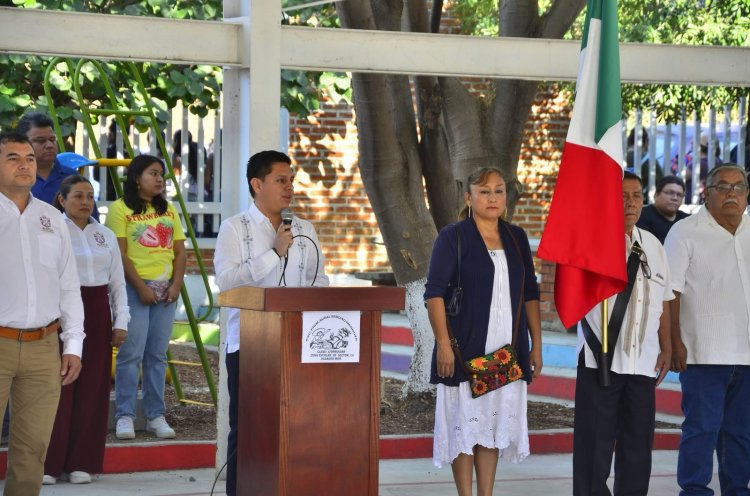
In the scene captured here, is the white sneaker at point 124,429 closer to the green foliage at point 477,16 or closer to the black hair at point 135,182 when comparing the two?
the black hair at point 135,182

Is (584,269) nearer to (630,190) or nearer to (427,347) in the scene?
(630,190)

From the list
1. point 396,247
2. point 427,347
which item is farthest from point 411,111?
point 427,347

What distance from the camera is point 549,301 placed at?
12797 mm

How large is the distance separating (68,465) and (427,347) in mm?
2947

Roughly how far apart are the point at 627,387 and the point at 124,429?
339 cm

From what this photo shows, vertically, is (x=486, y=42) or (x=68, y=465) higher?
(x=486, y=42)

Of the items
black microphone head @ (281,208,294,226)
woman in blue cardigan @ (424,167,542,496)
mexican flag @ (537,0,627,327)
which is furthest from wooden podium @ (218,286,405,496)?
mexican flag @ (537,0,627,327)

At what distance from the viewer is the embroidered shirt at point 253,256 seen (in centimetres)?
590

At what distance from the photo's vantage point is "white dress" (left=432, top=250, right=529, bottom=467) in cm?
594

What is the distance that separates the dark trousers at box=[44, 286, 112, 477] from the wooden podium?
2253 mm

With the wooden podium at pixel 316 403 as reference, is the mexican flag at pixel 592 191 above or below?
above

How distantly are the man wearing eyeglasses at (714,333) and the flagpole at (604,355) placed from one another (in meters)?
0.51

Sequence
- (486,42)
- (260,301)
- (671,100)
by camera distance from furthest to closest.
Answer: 1. (671,100)
2. (486,42)
3. (260,301)

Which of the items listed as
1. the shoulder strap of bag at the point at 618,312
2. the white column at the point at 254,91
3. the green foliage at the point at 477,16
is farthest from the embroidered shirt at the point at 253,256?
the green foliage at the point at 477,16
